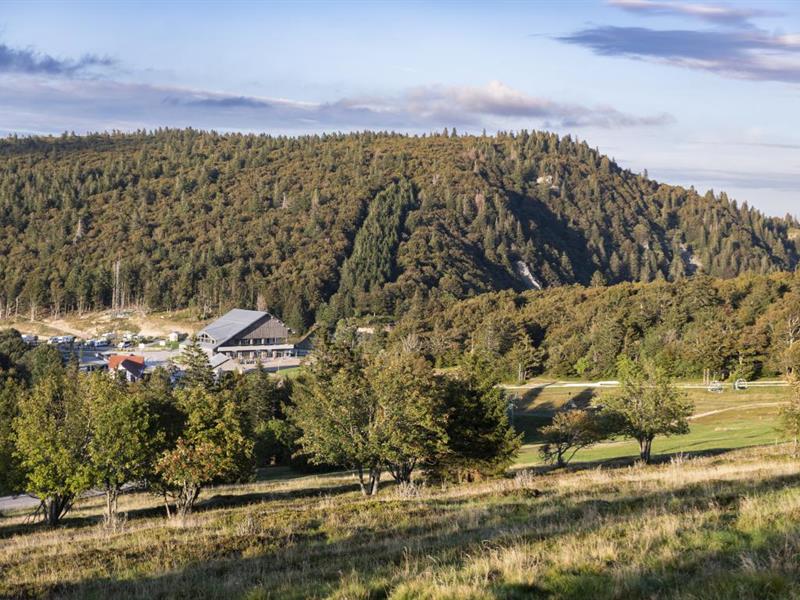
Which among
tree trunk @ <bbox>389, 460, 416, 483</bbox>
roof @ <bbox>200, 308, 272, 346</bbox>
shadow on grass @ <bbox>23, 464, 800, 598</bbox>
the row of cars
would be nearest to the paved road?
tree trunk @ <bbox>389, 460, 416, 483</bbox>

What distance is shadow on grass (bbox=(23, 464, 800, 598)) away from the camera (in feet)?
26.1

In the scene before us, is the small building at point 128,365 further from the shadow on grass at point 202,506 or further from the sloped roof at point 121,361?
the shadow on grass at point 202,506

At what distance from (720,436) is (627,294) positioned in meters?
84.1

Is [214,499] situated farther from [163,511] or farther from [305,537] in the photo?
[305,537]

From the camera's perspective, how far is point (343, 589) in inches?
346

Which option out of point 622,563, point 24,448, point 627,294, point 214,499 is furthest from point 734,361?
point 622,563

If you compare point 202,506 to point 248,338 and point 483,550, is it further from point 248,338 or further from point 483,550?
point 248,338

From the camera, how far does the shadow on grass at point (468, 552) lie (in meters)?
7.95

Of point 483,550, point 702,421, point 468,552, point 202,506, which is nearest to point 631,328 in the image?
point 702,421

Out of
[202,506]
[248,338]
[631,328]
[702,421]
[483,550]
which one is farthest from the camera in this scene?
[248,338]

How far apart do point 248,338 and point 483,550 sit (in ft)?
462

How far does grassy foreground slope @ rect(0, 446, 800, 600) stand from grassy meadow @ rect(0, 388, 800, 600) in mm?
32

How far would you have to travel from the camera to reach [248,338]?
14775cm

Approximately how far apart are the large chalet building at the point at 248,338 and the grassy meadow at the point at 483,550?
403 feet
